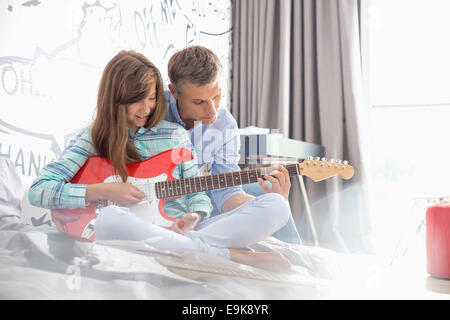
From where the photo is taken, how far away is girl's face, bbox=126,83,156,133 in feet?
3.71

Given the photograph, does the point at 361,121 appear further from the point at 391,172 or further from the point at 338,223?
the point at 338,223

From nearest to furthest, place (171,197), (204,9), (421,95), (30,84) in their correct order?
(171,197), (30,84), (204,9), (421,95)

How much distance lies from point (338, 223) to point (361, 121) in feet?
1.83

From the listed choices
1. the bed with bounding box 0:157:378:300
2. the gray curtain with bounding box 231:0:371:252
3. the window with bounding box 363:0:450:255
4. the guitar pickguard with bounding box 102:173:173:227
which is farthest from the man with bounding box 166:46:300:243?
the window with bounding box 363:0:450:255

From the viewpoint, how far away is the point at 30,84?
1.39 m

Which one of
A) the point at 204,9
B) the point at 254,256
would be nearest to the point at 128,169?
the point at 254,256

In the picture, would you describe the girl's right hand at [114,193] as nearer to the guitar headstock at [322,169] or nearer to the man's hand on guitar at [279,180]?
the man's hand on guitar at [279,180]

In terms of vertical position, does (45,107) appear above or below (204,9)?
below

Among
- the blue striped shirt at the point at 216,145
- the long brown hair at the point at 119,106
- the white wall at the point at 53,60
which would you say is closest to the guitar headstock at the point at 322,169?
the blue striped shirt at the point at 216,145

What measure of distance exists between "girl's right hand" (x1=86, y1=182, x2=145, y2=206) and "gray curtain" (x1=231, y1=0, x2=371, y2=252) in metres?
1.52

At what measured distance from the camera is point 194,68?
1.20 meters

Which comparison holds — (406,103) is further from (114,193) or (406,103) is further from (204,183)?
(114,193)

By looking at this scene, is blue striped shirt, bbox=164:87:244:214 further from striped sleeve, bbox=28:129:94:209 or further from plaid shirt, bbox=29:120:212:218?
striped sleeve, bbox=28:129:94:209
